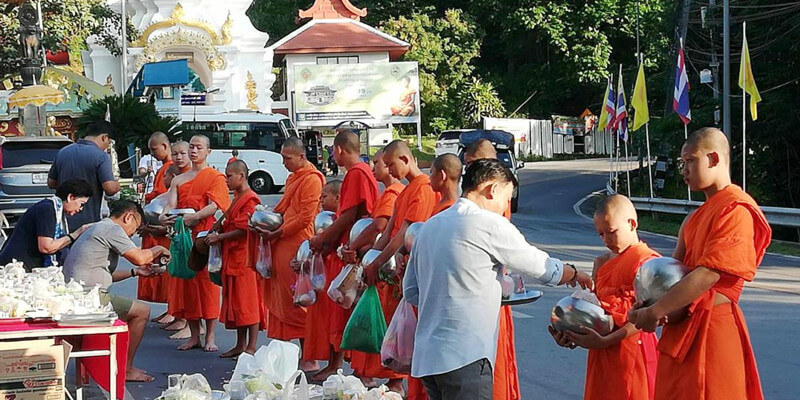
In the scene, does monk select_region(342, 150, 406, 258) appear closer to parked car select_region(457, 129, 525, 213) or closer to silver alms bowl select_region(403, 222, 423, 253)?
silver alms bowl select_region(403, 222, 423, 253)

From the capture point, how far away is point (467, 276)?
439cm

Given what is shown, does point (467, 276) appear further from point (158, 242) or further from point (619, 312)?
point (158, 242)

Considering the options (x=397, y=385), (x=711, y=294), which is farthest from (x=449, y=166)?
(x=397, y=385)

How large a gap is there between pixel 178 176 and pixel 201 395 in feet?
17.7

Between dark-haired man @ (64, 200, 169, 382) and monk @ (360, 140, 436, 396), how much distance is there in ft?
5.34

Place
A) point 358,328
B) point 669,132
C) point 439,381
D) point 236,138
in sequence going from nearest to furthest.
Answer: point 439,381
point 358,328
point 669,132
point 236,138

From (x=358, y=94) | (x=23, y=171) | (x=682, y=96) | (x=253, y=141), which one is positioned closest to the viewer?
(x=23, y=171)

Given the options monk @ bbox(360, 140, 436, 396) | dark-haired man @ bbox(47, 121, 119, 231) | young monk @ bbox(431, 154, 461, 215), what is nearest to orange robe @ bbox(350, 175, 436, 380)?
monk @ bbox(360, 140, 436, 396)

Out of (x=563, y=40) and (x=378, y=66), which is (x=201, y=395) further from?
(x=563, y=40)

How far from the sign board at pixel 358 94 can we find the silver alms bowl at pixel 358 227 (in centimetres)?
3699

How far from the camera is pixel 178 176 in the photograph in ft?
31.8

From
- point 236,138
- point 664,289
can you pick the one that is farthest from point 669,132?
point 664,289

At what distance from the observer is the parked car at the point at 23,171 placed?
1714cm

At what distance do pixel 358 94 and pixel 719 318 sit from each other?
133 feet
